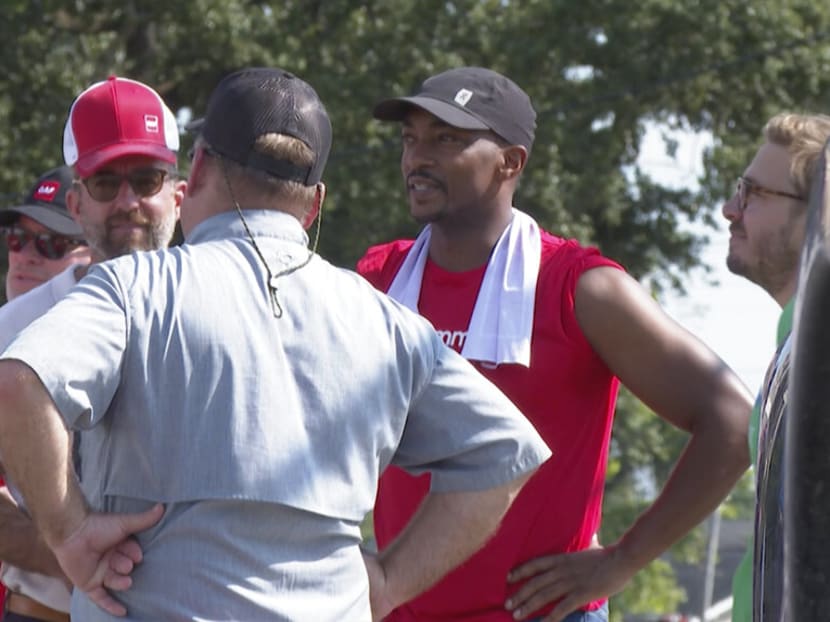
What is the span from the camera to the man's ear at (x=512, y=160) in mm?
4352

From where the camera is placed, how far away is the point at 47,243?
5.58 metres

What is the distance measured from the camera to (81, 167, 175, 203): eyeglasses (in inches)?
161

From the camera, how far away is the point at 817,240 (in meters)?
1.60

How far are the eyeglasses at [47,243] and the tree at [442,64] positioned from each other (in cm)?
1579

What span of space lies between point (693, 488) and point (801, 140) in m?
0.90

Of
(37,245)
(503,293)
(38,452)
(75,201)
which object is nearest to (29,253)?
(37,245)

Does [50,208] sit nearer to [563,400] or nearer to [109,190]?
[109,190]

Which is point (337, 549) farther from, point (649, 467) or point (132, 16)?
point (649, 467)

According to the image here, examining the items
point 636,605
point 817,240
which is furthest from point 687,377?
point 636,605

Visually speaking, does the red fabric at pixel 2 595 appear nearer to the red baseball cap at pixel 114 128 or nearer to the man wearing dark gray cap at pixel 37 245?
the red baseball cap at pixel 114 128

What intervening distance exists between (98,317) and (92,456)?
307 millimetres

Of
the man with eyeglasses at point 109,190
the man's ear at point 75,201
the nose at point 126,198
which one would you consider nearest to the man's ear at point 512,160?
the man with eyeglasses at point 109,190

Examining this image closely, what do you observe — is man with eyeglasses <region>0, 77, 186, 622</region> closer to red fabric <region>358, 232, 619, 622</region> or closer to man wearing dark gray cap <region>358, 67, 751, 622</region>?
man wearing dark gray cap <region>358, 67, 751, 622</region>

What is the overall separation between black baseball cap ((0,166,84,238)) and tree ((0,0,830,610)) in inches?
614
